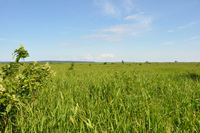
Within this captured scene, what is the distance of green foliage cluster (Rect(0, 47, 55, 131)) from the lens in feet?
6.73

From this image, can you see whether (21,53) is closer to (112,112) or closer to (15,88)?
(15,88)

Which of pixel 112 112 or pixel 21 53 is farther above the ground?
pixel 21 53

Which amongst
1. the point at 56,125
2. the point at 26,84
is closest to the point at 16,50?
the point at 26,84

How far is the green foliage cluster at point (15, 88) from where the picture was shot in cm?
205

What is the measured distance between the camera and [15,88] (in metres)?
2.16

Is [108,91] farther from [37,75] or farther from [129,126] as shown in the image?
[37,75]

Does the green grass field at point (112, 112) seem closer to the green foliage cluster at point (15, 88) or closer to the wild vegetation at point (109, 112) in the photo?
the wild vegetation at point (109, 112)

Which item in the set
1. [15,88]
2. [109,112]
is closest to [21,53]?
[15,88]

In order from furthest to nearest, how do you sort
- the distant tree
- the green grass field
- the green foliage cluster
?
the distant tree → the green foliage cluster → the green grass field

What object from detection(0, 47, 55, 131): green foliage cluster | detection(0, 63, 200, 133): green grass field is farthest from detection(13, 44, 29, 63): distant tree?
detection(0, 63, 200, 133): green grass field

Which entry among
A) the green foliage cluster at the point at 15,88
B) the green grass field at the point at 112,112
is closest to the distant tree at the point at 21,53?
the green foliage cluster at the point at 15,88

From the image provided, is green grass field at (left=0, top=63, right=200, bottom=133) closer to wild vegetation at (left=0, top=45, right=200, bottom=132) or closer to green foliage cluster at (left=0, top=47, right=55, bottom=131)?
wild vegetation at (left=0, top=45, right=200, bottom=132)

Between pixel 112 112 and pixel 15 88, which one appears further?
pixel 112 112

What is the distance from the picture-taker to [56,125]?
1843 mm
